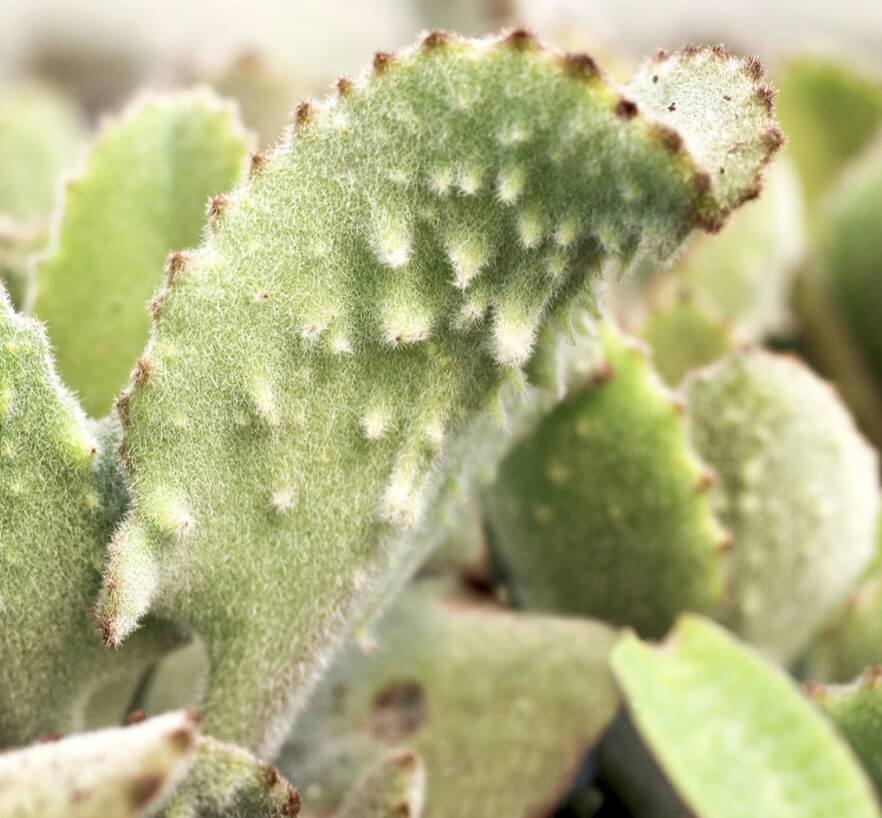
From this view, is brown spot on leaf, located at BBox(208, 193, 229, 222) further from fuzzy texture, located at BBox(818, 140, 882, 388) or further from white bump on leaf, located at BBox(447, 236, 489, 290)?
fuzzy texture, located at BBox(818, 140, 882, 388)

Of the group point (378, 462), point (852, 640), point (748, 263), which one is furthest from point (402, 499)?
point (748, 263)

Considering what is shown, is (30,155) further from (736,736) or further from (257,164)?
(736,736)

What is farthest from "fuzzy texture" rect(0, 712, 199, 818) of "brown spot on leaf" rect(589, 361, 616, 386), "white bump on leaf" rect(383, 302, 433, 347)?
"brown spot on leaf" rect(589, 361, 616, 386)

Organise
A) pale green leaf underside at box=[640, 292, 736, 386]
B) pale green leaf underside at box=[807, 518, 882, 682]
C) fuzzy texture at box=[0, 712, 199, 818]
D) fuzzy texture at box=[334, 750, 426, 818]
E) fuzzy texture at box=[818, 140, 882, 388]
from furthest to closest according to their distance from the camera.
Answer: fuzzy texture at box=[818, 140, 882, 388] → pale green leaf underside at box=[640, 292, 736, 386] → pale green leaf underside at box=[807, 518, 882, 682] → fuzzy texture at box=[334, 750, 426, 818] → fuzzy texture at box=[0, 712, 199, 818]

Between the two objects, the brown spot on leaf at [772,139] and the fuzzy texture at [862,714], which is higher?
the brown spot on leaf at [772,139]

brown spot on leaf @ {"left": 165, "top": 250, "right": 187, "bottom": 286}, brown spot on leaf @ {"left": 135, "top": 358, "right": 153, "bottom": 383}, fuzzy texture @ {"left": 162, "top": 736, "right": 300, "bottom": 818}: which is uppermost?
brown spot on leaf @ {"left": 165, "top": 250, "right": 187, "bottom": 286}

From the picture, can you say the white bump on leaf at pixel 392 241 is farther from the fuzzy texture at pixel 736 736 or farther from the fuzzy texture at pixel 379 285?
the fuzzy texture at pixel 736 736

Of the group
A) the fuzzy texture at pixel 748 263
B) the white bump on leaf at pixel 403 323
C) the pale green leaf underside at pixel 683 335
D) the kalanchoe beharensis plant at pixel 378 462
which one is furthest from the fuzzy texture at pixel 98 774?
the fuzzy texture at pixel 748 263
